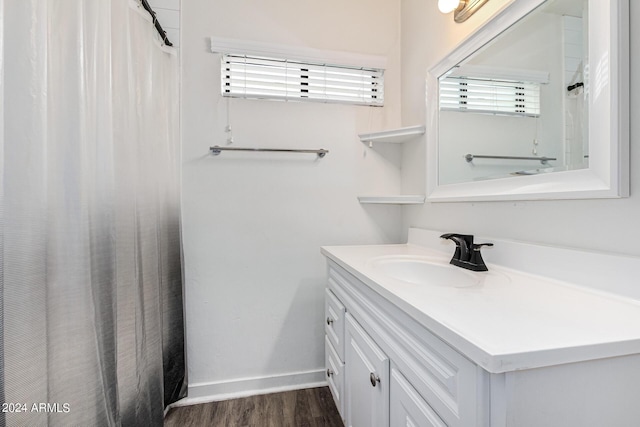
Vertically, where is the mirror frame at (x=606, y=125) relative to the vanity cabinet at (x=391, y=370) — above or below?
above

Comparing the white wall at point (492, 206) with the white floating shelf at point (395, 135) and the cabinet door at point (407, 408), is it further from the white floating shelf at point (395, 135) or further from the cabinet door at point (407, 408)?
the cabinet door at point (407, 408)

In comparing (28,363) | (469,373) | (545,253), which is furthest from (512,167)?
(28,363)

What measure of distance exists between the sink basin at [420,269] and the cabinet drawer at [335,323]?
0.26m

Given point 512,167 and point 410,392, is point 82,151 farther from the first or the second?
point 512,167

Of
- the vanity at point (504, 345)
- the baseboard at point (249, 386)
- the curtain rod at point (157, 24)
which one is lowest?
the baseboard at point (249, 386)

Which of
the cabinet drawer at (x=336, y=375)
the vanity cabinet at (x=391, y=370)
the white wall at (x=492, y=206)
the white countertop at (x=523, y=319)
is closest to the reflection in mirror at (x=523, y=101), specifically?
the white wall at (x=492, y=206)

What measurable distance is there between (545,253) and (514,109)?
0.52 meters

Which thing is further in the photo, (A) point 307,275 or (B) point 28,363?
(A) point 307,275

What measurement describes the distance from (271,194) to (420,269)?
36.2 inches

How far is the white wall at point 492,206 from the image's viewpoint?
2.13 feet

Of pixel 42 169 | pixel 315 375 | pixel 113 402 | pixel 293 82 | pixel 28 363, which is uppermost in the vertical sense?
pixel 293 82

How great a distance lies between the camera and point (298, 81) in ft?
5.39

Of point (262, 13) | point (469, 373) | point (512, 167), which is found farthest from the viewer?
point (262, 13)

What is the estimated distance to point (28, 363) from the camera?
631 mm
